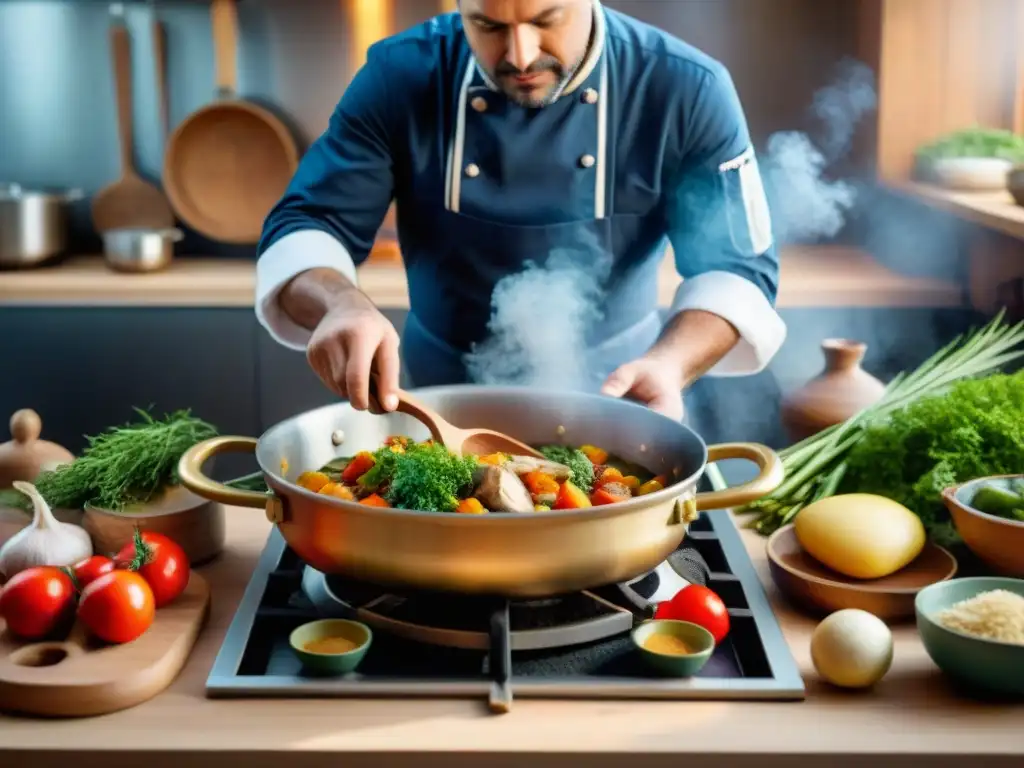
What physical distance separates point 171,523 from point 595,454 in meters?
0.52

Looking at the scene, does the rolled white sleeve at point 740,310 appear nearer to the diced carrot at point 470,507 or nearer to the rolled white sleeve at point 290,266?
the rolled white sleeve at point 290,266

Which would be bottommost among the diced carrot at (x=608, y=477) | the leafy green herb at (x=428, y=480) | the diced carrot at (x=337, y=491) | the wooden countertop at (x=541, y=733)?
the wooden countertop at (x=541, y=733)

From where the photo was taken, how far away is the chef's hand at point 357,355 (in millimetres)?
1341


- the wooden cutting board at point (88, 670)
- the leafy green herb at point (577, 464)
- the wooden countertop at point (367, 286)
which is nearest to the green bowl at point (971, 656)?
the leafy green herb at point (577, 464)

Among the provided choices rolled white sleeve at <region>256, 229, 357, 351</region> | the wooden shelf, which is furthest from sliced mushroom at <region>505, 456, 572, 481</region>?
the wooden shelf

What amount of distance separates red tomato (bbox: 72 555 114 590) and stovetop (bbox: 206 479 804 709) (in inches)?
5.7

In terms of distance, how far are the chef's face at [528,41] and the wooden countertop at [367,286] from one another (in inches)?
50.1

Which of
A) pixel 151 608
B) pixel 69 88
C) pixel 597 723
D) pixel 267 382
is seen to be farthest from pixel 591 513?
pixel 69 88

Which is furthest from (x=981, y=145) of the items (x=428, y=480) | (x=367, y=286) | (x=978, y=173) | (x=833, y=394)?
(x=428, y=480)

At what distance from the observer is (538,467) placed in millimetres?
1328

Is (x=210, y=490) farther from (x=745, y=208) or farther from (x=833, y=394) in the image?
(x=833, y=394)

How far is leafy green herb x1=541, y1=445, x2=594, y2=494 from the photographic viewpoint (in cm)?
134

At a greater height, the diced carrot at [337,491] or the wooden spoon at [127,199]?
the wooden spoon at [127,199]

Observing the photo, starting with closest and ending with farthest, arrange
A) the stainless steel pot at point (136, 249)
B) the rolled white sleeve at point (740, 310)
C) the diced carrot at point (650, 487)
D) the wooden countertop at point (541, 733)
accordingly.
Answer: the wooden countertop at point (541, 733), the diced carrot at point (650, 487), the rolled white sleeve at point (740, 310), the stainless steel pot at point (136, 249)
